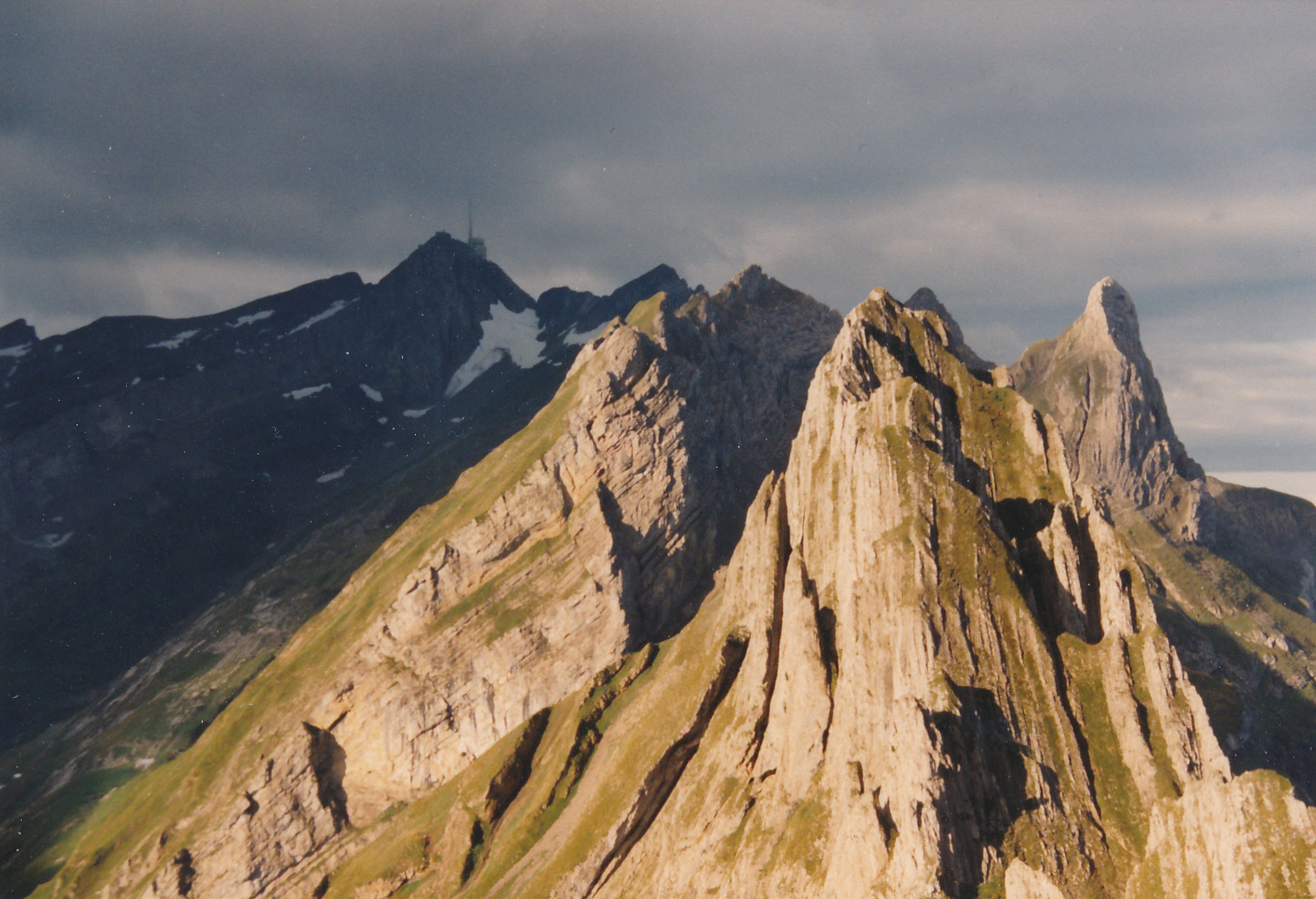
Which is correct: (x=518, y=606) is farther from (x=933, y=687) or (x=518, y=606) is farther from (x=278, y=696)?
(x=933, y=687)

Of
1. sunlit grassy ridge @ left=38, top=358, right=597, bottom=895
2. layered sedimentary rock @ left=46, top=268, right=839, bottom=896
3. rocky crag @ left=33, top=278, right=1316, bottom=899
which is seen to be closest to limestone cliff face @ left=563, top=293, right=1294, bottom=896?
rocky crag @ left=33, top=278, right=1316, bottom=899

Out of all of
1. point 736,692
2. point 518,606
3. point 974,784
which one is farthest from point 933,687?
point 518,606

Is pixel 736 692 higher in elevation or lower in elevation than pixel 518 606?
lower

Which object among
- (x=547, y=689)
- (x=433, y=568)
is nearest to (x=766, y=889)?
(x=547, y=689)

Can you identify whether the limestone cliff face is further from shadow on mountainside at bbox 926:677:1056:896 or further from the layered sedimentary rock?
the layered sedimentary rock

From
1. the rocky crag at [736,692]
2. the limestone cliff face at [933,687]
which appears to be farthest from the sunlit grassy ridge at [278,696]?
the limestone cliff face at [933,687]

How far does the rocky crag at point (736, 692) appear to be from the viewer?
69000 mm

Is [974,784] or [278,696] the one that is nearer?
[974,784]

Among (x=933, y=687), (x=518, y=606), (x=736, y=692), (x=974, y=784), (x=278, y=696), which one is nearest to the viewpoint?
(x=974, y=784)

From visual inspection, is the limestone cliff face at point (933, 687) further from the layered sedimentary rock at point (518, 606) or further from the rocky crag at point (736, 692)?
the layered sedimentary rock at point (518, 606)

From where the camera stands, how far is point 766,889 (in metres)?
78.9

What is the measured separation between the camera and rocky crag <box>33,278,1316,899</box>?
6900 centimetres

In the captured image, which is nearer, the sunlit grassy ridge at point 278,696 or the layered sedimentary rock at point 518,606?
the layered sedimentary rock at point 518,606

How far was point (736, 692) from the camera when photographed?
101000mm
